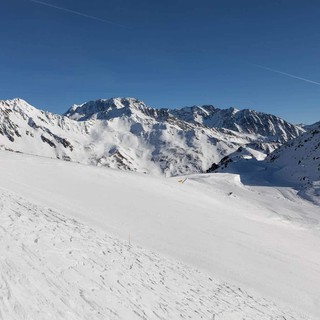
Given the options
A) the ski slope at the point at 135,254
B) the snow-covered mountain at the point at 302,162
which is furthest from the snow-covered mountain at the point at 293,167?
the ski slope at the point at 135,254

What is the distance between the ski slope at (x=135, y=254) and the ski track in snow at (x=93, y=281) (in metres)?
0.04

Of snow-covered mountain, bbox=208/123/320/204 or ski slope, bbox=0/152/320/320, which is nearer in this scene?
ski slope, bbox=0/152/320/320

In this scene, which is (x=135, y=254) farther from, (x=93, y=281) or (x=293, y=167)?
(x=293, y=167)

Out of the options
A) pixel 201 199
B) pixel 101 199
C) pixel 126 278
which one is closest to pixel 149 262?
pixel 126 278

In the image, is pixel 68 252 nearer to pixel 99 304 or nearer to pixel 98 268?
pixel 98 268

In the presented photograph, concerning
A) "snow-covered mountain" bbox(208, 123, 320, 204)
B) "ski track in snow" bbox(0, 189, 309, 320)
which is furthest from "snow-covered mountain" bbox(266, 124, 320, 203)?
"ski track in snow" bbox(0, 189, 309, 320)

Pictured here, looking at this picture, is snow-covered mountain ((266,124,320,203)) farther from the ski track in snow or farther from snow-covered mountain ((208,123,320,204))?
the ski track in snow

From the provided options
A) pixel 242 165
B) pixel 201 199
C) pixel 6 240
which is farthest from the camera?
pixel 242 165

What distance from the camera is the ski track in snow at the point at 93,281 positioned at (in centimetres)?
913

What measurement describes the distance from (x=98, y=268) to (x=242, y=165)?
213ft

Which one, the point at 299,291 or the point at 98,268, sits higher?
the point at 299,291

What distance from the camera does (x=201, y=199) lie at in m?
34.8

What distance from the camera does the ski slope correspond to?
1007cm

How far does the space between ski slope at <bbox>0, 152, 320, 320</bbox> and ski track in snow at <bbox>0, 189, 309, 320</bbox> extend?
4 centimetres
